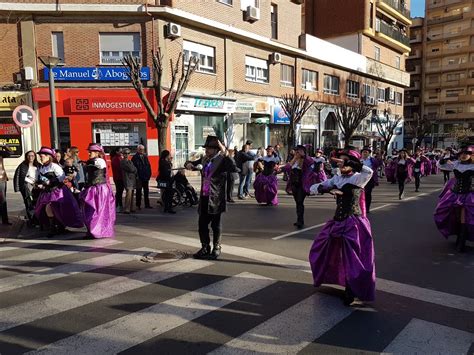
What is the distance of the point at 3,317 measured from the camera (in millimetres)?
4289

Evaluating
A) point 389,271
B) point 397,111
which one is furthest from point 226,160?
point 397,111

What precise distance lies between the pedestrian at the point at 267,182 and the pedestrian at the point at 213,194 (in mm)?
5748

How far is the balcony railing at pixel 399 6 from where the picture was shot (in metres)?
40.9

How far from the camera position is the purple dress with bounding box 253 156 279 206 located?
1242 centimetres

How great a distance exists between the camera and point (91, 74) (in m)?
18.7

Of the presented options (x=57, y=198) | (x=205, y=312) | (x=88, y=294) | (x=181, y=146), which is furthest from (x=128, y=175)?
(x=181, y=146)

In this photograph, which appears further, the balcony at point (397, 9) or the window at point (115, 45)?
the balcony at point (397, 9)

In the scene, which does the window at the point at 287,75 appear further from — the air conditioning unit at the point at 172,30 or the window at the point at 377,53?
the window at the point at 377,53

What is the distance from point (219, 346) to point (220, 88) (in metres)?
19.9

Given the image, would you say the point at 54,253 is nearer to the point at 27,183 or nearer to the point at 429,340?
the point at 27,183

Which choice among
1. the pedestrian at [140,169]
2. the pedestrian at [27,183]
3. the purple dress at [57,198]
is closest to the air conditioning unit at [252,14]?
the pedestrian at [140,169]

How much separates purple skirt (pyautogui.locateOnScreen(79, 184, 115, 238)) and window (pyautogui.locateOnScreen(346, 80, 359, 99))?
97.8ft

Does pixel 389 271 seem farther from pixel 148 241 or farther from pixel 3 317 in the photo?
pixel 3 317

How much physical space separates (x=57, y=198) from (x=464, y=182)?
7.44m
